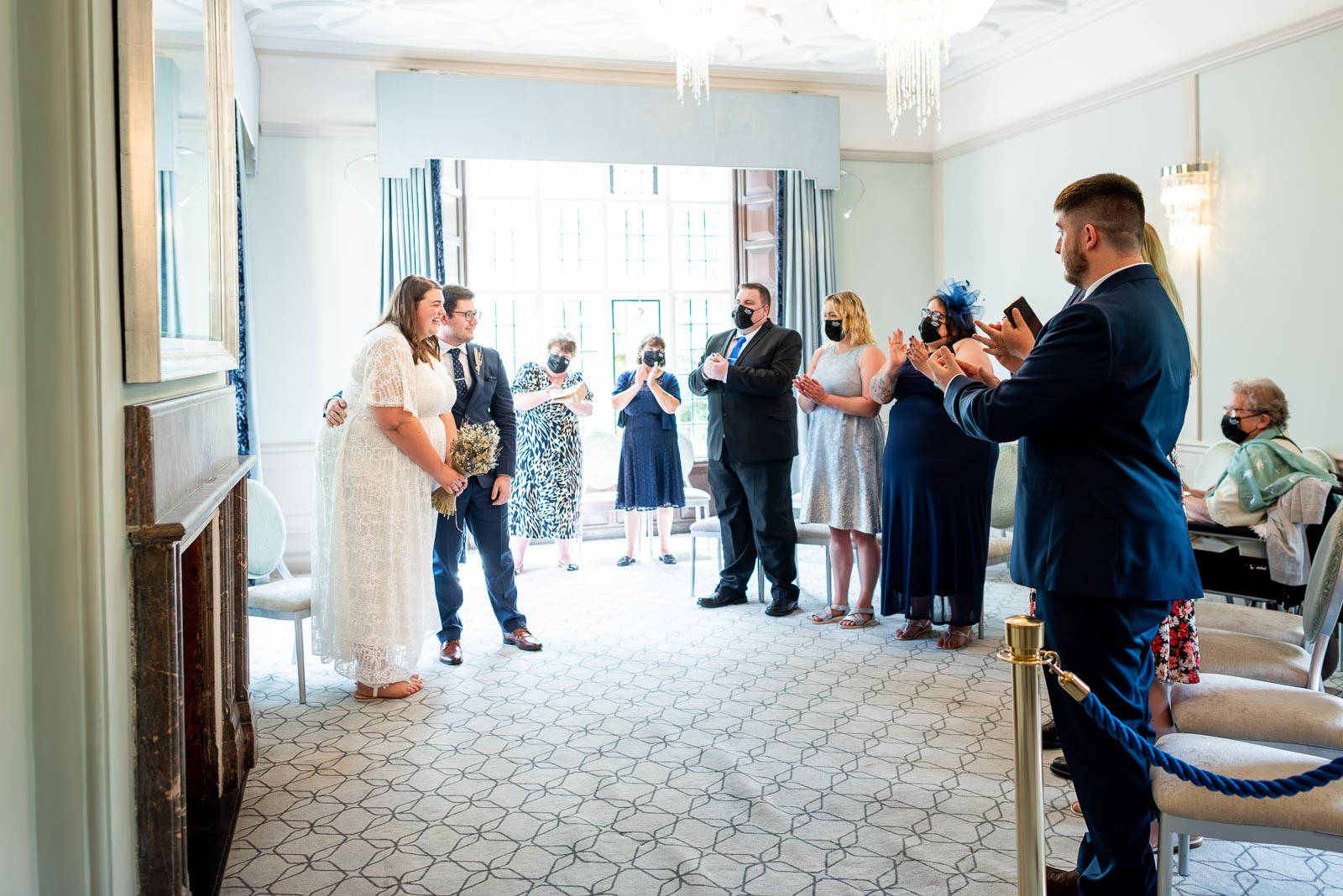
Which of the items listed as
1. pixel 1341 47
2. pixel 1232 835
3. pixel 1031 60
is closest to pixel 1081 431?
pixel 1232 835

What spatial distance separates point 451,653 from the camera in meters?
4.66

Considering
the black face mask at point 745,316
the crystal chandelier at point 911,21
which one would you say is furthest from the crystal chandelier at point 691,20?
the black face mask at point 745,316

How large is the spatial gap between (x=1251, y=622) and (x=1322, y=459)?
218cm

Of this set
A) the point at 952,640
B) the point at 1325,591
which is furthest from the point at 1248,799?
the point at 952,640

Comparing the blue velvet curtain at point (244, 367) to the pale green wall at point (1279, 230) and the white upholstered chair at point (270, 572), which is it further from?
the pale green wall at point (1279, 230)

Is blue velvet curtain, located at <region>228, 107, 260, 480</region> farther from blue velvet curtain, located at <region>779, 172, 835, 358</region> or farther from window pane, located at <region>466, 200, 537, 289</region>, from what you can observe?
blue velvet curtain, located at <region>779, 172, 835, 358</region>

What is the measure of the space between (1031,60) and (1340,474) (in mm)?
3655

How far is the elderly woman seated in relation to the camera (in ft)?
13.9

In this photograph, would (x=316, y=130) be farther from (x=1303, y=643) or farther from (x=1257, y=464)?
(x=1303, y=643)

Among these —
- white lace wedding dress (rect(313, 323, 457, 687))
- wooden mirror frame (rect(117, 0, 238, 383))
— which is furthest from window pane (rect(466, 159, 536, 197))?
wooden mirror frame (rect(117, 0, 238, 383))

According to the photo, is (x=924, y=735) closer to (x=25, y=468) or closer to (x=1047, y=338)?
(x=1047, y=338)

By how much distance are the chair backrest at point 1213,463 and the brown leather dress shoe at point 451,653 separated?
3.94 meters

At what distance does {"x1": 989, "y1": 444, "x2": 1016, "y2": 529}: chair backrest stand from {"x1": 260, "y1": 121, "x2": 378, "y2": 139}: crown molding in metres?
4.75

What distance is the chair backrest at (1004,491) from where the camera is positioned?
5.48m
